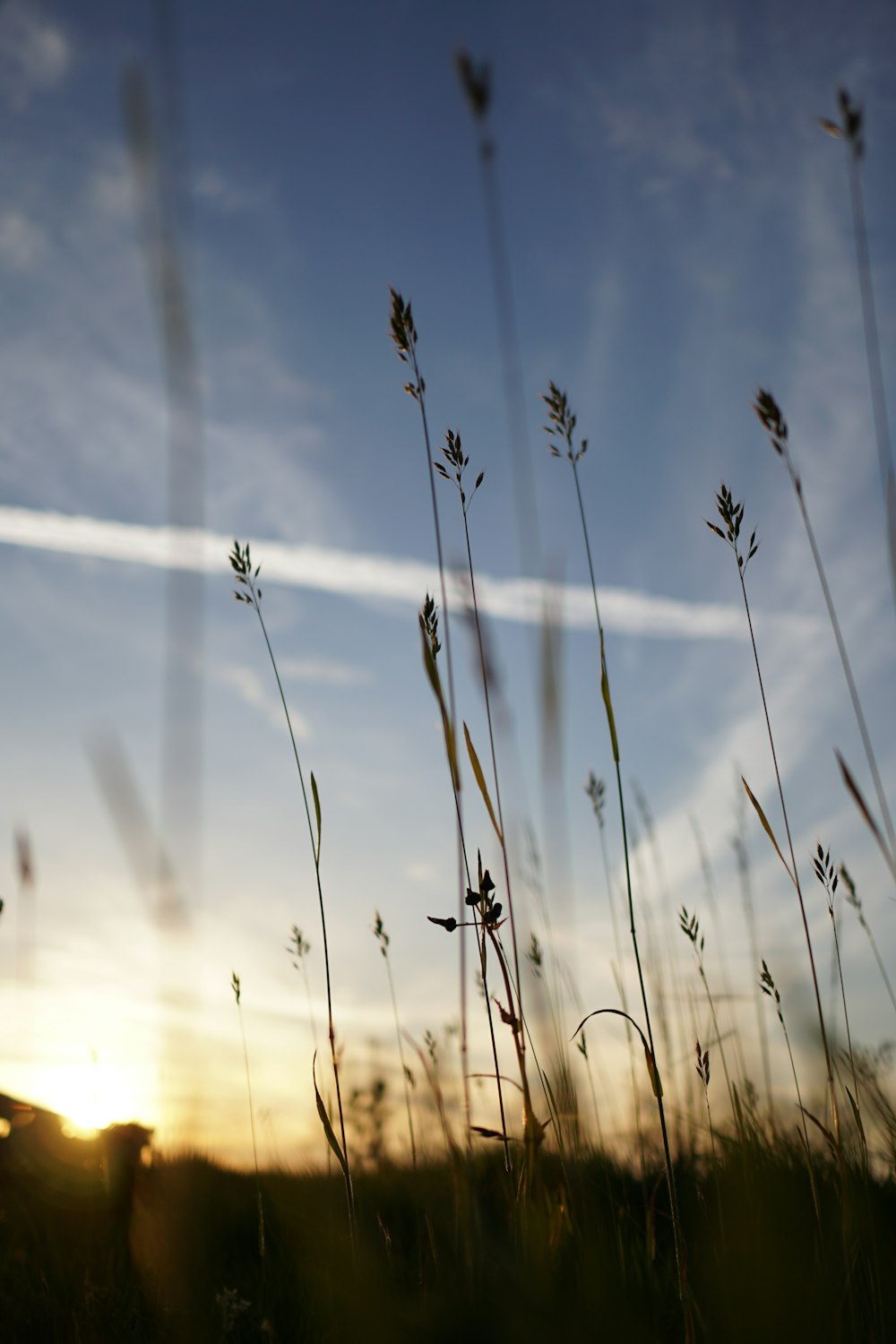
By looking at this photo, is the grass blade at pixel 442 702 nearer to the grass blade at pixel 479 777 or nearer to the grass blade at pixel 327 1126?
the grass blade at pixel 479 777

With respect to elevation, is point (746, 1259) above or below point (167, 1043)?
below

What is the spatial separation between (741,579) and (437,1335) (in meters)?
1.73

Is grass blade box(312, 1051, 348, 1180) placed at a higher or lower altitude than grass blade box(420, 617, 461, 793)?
lower

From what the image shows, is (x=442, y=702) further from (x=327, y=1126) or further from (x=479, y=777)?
(x=327, y=1126)

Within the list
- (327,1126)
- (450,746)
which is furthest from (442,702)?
(327,1126)

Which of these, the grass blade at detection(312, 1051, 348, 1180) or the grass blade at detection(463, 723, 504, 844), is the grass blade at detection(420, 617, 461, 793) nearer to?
the grass blade at detection(463, 723, 504, 844)

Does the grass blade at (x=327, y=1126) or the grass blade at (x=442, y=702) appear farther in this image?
the grass blade at (x=327, y=1126)

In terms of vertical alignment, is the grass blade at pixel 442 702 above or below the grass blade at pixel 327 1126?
above

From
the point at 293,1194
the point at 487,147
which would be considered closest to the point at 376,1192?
the point at 293,1194

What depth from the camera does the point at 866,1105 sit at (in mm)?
1574

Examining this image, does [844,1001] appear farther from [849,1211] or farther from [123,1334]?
[123,1334]

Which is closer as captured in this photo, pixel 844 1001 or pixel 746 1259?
pixel 746 1259

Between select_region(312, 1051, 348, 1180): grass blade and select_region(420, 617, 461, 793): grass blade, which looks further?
select_region(312, 1051, 348, 1180): grass blade

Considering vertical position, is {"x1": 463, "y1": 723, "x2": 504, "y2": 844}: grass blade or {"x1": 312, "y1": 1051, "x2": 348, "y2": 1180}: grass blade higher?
{"x1": 463, "y1": 723, "x2": 504, "y2": 844}: grass blade
